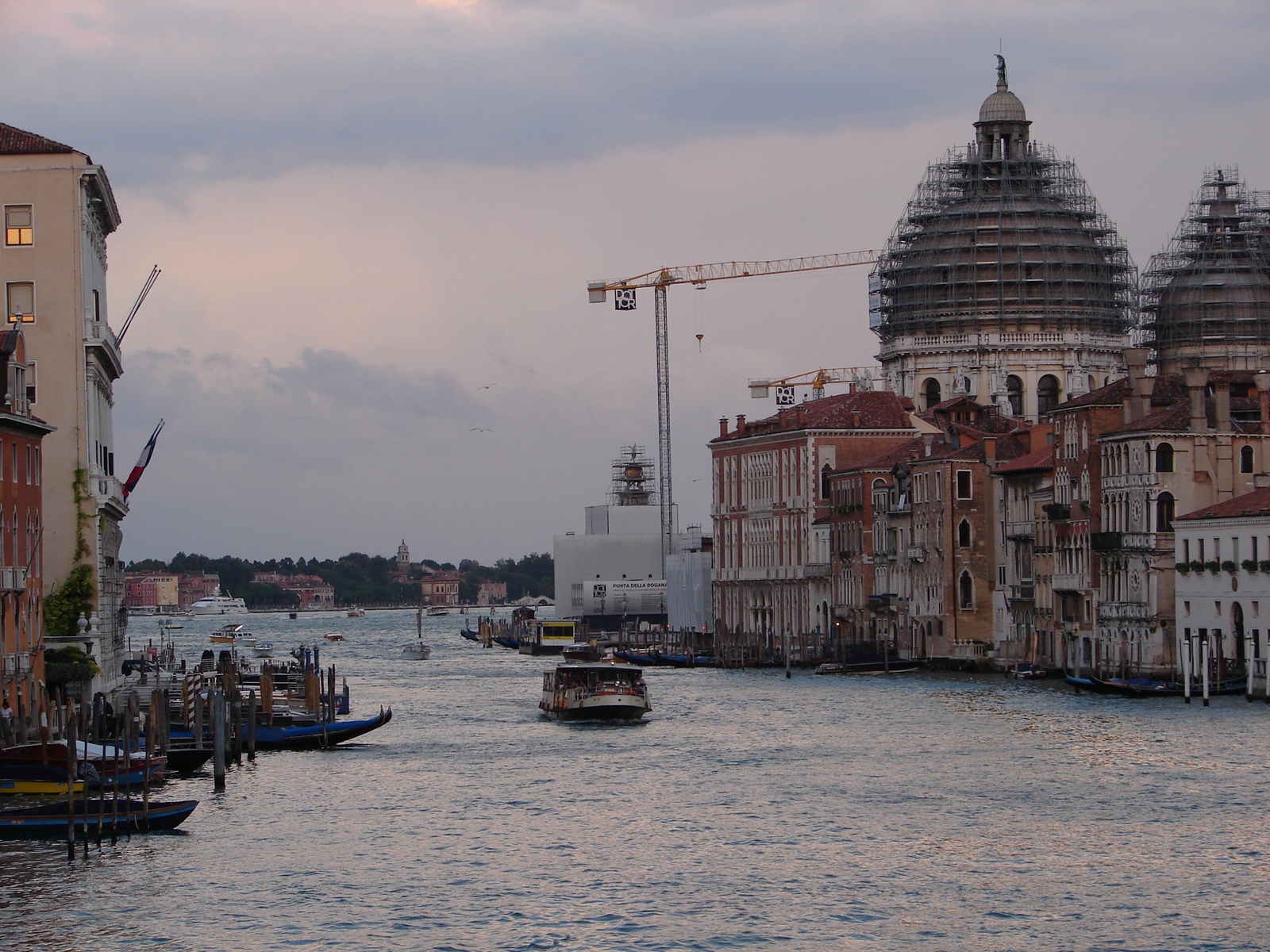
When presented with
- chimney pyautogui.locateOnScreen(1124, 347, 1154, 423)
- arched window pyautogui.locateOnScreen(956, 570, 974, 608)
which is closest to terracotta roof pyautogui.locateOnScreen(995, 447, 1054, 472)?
arched window pyautogui.locateOnScreen(956, 570, 974, 608)

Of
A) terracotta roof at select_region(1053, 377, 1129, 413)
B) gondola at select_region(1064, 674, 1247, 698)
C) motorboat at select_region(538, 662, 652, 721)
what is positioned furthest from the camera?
terracotta roof at select_region(1053, 377, 1129, 413)

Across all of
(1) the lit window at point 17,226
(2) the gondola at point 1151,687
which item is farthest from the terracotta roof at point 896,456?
(1) the lit window at point 17,226

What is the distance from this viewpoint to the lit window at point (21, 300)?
5744 cm

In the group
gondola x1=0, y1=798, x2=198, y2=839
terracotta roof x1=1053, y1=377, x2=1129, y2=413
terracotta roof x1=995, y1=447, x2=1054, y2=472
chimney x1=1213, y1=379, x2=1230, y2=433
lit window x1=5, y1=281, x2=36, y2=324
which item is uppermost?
lit window x1=5, y1=281, x2=36, y2=324

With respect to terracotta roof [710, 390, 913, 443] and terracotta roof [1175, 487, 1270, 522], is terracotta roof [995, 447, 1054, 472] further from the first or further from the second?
terracotta roof [710, 390, 913, 443]

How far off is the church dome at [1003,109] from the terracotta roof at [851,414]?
22405mm

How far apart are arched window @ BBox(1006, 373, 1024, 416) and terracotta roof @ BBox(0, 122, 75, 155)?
73259 millimetres

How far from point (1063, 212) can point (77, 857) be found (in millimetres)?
92232

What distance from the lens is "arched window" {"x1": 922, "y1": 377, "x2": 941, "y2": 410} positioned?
125 m

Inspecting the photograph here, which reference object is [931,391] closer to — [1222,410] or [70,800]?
[1222,410]

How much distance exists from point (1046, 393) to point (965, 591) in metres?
33.2

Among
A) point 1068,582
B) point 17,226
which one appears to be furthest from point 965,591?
point 17,226

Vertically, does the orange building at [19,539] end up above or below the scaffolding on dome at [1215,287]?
below

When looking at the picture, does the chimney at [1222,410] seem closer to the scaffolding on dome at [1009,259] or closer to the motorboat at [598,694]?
the motorboat at [598,694]
